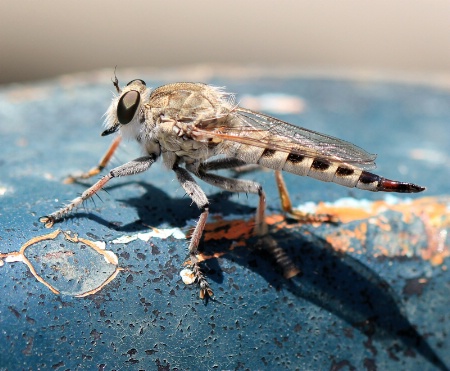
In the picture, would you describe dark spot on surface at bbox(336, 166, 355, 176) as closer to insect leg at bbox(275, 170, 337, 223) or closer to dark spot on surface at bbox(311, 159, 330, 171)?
dark spot on surface at bbox(311, 159, 330, 171)

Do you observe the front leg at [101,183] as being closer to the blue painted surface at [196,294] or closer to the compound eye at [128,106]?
the blue painted surface at [196,294]

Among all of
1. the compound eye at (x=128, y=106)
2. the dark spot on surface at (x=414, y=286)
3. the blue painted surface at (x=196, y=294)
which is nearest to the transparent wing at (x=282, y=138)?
the blue painted surface at (x=196, y=294)

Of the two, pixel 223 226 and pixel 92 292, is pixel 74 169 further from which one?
pixel 92 292

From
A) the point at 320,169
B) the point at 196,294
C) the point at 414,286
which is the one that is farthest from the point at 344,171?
the point at 196,294

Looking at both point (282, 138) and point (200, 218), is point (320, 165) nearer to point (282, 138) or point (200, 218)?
point (282, 138)

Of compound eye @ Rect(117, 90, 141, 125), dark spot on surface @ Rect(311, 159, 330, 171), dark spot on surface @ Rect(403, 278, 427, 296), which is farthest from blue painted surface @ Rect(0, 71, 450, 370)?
compound eye @ Rect(117, 90, 141, 125)
